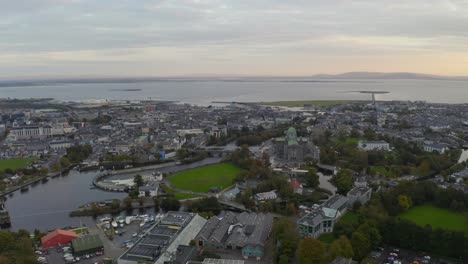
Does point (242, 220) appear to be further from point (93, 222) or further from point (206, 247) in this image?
point (93, 222)

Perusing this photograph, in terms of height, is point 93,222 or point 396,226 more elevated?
point 396,226

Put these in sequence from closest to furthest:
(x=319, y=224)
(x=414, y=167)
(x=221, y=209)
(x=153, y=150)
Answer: (x=319, y=224), (x=221, y=209), (x=414, y=167), (x=153, y=150)

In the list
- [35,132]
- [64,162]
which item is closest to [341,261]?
[64,162]

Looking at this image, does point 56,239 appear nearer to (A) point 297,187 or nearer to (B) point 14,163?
(A) point 297,187

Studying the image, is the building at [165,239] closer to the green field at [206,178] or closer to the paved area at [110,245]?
the paved area at [110,245]

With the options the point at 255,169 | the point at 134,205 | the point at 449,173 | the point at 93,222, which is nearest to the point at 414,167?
the point at 449,173

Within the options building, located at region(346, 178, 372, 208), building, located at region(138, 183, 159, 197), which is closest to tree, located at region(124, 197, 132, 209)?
building, located at region(138, 183, 159, 197)
